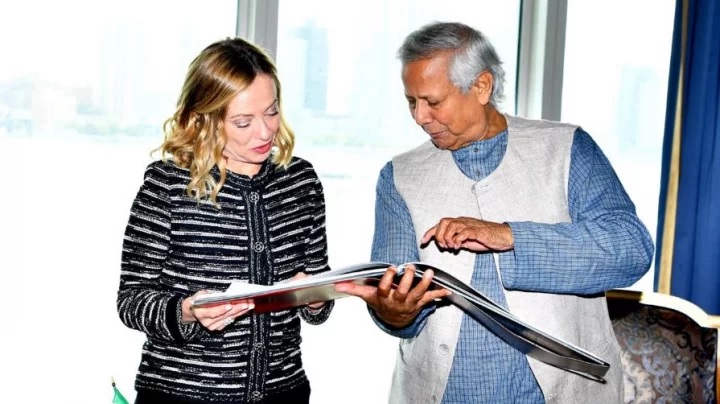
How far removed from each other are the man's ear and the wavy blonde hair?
1.34 ft

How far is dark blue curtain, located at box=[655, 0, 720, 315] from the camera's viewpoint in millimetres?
3078

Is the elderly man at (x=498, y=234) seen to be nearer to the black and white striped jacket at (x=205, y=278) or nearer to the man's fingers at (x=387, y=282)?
the man's fingers at (x=387, y=282)

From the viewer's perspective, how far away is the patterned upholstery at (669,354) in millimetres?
2447

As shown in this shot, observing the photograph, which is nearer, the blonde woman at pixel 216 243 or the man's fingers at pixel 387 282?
the man's fingers at pixel 387 282

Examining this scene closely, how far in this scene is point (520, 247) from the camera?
1752mm

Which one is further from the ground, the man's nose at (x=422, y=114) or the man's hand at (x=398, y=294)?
the man's nose at (x=422, y=114)

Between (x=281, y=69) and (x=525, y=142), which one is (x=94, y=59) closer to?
(x=281, y=69)

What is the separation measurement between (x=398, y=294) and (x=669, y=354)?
110 centimetres

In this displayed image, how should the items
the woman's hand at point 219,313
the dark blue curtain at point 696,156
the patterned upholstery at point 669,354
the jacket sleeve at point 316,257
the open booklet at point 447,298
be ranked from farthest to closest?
the dark blue curtain at point 696,156 → the patterned upholstery at point 669,354 → the jacket sleeve at point 316,257 → the woman's hand at point 219,313 → the open booklet at point 447,298

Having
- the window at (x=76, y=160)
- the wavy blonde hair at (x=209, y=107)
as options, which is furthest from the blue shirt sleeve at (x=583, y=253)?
the window at (x=76, y=160)

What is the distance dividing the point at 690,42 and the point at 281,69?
1.34m

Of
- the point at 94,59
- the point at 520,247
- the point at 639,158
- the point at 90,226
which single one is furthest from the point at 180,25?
the point at 639,158

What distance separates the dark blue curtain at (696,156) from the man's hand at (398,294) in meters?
1.62

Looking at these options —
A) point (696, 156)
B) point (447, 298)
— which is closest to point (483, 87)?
point (447, 298)
